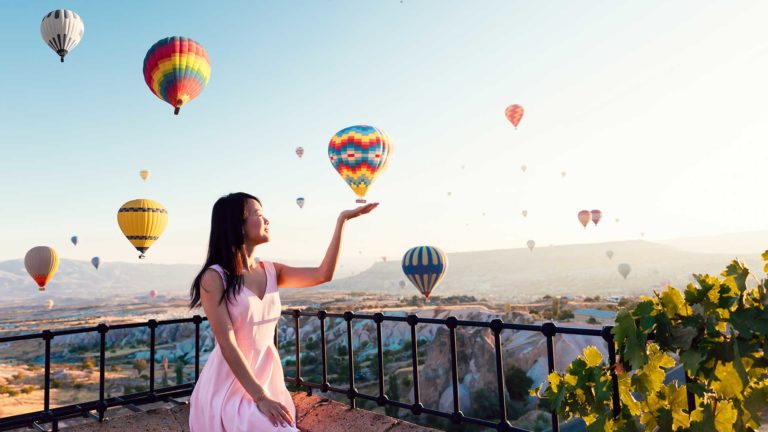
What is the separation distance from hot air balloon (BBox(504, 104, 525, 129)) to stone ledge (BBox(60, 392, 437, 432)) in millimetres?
41824

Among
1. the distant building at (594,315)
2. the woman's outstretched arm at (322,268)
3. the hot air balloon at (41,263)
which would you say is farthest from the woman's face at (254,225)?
the hot air balloon at (41,263)

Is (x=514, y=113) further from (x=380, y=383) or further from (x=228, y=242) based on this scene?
(x=228, y=242)

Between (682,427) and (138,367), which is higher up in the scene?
(682,427)

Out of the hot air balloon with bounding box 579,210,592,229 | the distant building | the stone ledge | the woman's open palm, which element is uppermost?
the hot air balloon with bounding box 579,210,592,229

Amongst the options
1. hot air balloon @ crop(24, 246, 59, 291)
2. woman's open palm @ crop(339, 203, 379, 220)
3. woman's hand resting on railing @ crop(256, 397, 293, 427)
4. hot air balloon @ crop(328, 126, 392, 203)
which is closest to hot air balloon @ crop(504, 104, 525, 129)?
hot air balloon @ crop(328, 126, 392, 203)

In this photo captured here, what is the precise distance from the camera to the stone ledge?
4953 millimetres

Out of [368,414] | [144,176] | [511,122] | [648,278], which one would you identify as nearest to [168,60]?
[368,414]

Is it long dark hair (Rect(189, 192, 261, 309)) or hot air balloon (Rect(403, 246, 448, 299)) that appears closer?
long dark hair (Rect(189, 192, 261, 309))

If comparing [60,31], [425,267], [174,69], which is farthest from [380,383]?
[60,31]

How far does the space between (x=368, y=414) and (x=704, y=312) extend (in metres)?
3.61

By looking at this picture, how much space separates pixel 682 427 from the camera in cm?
258

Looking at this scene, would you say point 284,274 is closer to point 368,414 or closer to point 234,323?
point 234,323

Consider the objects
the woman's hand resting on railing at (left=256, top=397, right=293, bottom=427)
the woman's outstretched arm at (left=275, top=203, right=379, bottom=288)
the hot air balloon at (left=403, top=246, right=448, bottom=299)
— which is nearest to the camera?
the woman's hand resting on railing at (left=256, top=397, right=293, bottom=427)

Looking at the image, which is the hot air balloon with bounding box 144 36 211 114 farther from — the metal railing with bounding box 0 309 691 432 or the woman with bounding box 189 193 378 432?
the woman with bounding box 189 193 378 432
